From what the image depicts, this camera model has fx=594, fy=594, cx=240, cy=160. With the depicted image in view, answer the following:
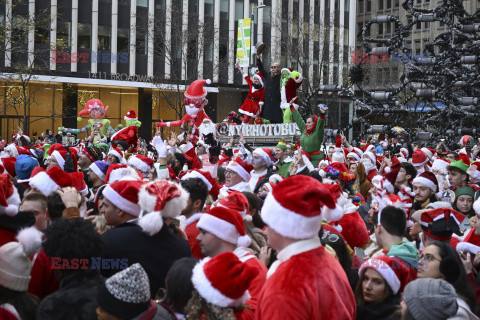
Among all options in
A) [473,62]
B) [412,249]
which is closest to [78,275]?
[412,249]

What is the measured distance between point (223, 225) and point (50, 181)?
8.81 ft

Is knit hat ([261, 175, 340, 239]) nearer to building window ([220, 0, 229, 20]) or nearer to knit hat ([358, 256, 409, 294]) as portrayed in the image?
knit hat ([358, 256, 409, 294])

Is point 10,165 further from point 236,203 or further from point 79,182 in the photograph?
point 236,203

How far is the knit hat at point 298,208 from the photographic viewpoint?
297cm

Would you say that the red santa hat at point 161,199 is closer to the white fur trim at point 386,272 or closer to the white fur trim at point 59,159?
the white fur trim at point 386,272

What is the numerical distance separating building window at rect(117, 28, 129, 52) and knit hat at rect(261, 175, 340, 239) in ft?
135

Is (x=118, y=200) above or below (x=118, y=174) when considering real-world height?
below

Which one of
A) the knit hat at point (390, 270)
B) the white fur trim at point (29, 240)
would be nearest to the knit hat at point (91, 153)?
the white fur trim at point (29, 240)

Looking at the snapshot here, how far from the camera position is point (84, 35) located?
135ft

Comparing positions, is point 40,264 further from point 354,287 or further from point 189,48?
point 189,48

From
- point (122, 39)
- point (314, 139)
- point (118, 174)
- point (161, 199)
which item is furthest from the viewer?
point (122, 39)

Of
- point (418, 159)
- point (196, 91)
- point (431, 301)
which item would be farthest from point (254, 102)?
point (431, 301)

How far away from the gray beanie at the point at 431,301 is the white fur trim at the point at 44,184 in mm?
3808

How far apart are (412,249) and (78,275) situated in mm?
2486
